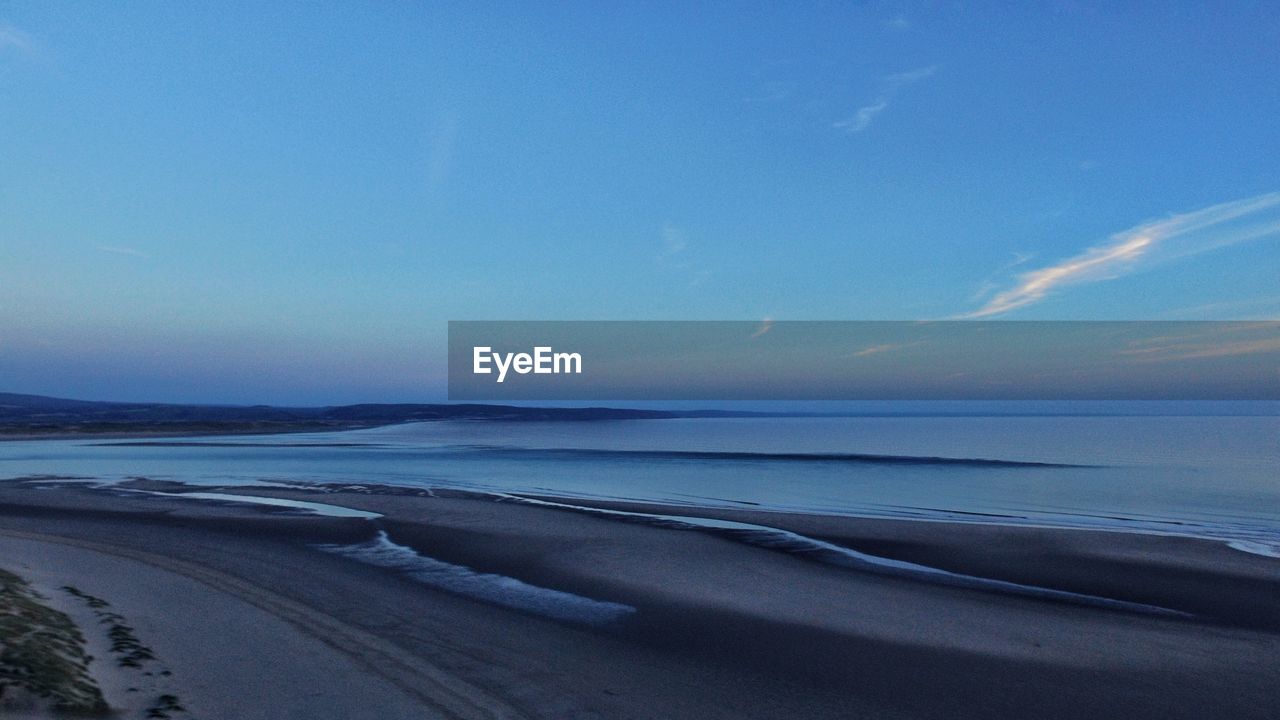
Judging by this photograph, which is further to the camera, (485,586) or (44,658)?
(485,586)

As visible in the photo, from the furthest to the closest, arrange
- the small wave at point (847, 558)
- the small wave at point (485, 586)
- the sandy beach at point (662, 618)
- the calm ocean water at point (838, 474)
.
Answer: the calm ocean water at point (838, 474), the small wave at point (847, 558), the small wave at point (485, 586), the sandy beach at point (662, 618)

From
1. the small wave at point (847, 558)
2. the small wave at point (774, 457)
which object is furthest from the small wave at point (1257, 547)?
the small wave at point (774, 457)

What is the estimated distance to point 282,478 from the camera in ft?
138

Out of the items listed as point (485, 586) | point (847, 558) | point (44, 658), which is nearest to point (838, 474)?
point (847, 558)

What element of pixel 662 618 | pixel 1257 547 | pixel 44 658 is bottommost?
pixel 1257 547

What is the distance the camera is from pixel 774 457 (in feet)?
208

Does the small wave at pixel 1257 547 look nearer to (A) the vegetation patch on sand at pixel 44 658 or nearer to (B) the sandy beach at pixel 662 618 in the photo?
(B) the sandy beach at pixel 662 618

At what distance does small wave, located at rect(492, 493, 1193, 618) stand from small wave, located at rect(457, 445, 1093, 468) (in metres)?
33.7

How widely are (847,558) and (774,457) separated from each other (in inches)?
1736

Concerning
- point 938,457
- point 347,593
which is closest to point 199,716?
point 347,593

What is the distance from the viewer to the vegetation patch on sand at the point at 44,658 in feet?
24.0

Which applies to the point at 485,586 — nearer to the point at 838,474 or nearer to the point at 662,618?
the point at 662,618

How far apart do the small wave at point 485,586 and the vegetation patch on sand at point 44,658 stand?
22.9 feet

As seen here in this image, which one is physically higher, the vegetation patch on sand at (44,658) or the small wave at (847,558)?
the vegetation patch on sand at (44,658)
